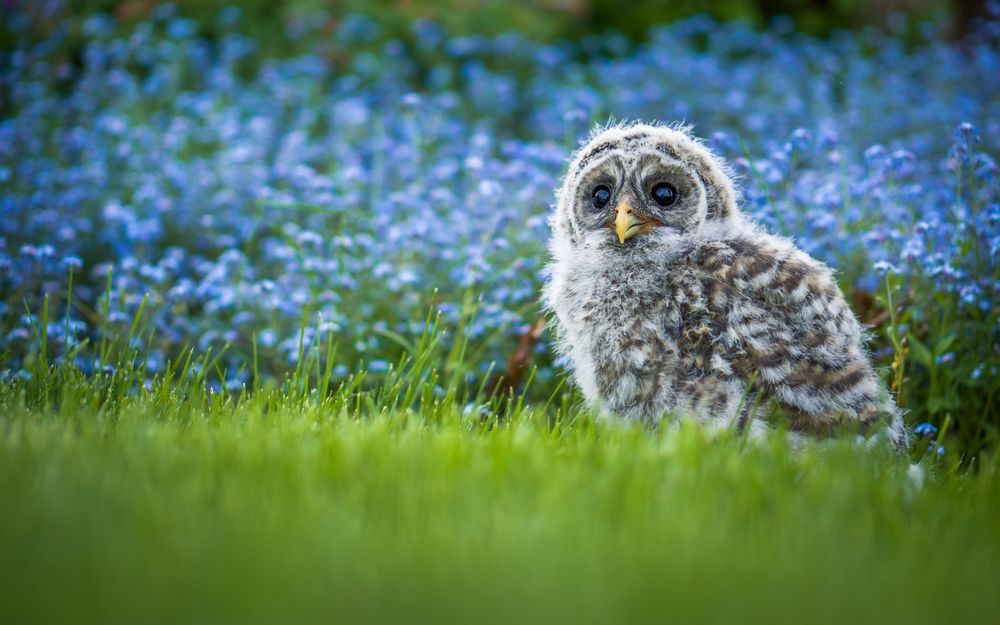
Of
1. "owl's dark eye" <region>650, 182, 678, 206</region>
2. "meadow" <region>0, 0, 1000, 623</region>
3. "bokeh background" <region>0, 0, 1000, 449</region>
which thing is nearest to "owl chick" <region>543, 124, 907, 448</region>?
"owl's dark eye" <region>650, 182, 678, 206</region>

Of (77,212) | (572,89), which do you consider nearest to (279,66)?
(572,89)

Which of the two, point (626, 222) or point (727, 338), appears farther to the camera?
point (626, 222)

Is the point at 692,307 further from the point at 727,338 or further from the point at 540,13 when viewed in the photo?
the point at 540,13

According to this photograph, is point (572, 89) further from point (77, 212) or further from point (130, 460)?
point (130, 460)

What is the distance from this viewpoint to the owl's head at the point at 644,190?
3.45 metres

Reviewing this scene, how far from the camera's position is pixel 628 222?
11.1ft

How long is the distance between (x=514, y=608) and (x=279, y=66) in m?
7.62

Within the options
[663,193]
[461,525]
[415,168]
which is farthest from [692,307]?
[415,168]

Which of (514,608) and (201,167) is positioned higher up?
(201,167)

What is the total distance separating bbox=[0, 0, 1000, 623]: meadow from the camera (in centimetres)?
216

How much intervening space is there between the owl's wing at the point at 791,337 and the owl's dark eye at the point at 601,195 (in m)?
0.45

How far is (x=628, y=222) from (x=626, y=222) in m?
0.01

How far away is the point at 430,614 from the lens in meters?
1.98

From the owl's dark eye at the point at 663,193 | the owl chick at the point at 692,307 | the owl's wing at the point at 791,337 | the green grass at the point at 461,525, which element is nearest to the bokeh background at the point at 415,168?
the owl chick at the point at 692,307
